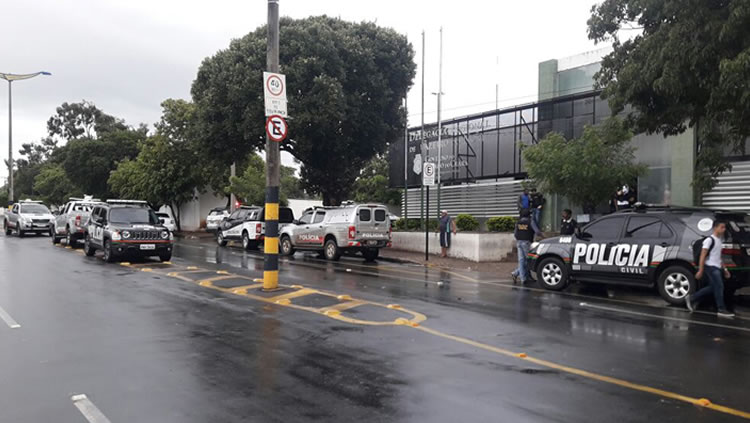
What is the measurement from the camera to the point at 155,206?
4050cm

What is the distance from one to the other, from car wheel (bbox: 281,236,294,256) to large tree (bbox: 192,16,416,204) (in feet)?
12.5

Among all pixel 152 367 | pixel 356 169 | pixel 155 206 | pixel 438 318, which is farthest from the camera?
pixel 155 206

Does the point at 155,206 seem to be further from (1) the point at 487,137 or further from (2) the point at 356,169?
(1) the point at 487,137

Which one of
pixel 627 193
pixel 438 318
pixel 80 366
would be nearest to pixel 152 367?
pixel 80 366

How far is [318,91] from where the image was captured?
2152 cm

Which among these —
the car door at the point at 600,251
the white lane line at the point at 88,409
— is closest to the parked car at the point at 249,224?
the car door at the point at 600,251

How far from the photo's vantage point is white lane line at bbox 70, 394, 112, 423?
15.4ft

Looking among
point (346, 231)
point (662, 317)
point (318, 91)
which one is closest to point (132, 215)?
point (346, 231)

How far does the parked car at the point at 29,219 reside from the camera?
29.4m

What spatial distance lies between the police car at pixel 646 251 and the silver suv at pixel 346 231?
702 centimetres

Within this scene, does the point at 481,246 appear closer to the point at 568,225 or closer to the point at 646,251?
the point at 568,225

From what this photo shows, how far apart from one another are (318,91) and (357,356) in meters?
16.2

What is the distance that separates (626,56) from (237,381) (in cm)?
1207

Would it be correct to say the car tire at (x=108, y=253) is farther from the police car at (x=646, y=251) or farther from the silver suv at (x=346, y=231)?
the police car at (x=646, y=251)
